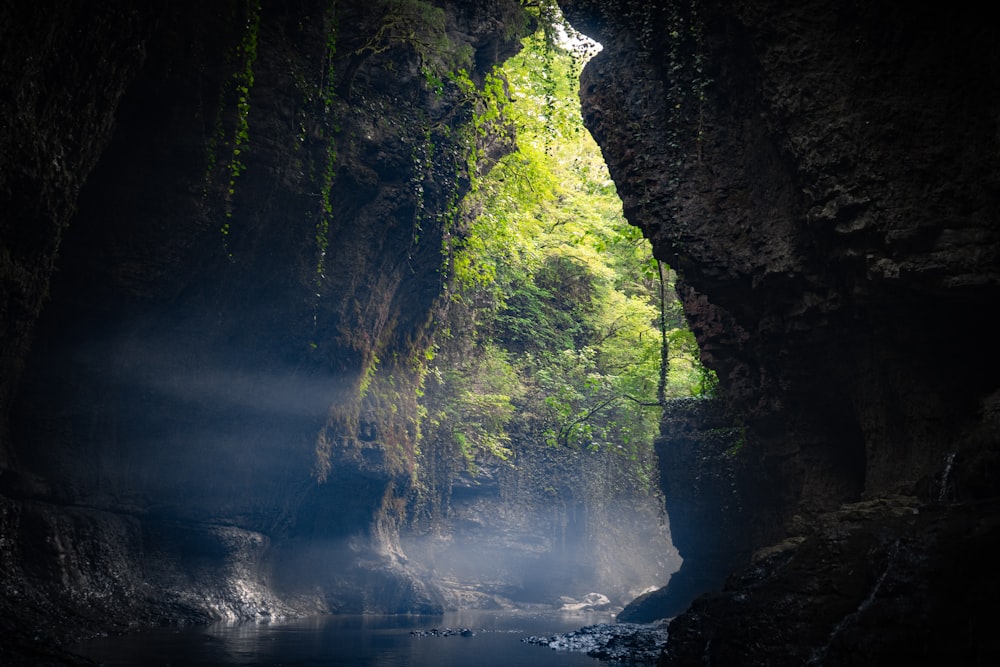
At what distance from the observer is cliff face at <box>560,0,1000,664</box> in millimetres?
7594

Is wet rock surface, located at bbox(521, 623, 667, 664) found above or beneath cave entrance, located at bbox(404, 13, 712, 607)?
beneath

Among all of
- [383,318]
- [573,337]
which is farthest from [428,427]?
[573,337]

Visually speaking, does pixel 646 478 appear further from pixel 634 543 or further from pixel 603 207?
pixel 603 207

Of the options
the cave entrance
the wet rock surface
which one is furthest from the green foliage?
the wet rock surface

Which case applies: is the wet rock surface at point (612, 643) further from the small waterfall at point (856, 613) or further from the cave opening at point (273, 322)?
the cave opening at point (273, 322)

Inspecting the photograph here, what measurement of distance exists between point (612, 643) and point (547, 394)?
1421 cm

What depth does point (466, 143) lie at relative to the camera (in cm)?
1502

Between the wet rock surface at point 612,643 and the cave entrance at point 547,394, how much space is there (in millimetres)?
6500

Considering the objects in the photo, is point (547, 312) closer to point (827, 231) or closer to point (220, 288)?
point (220, 288)

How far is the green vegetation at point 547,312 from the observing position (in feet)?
60.1

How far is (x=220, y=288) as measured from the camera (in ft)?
42.5

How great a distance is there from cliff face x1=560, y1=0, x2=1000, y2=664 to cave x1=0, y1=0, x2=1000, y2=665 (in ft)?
0.12

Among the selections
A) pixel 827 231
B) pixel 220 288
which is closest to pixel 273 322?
pixel 220 288

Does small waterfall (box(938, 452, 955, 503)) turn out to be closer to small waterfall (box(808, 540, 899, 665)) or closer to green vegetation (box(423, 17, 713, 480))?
small waterfall (box(808, 540, 899, 665))
